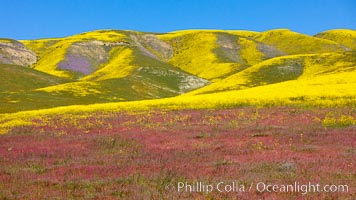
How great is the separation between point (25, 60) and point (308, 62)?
12058cm

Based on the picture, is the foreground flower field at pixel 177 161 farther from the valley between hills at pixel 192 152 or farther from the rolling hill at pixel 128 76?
the rolling hill at pixel 128 76

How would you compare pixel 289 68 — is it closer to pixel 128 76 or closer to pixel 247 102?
pixel 128 76

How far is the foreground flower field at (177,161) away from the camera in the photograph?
12758 mm

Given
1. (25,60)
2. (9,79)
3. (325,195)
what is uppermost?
(25,60)

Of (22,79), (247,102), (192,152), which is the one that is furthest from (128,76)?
(192,152)

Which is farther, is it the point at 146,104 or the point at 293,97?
the point at 146,104

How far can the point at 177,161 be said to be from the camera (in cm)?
1783

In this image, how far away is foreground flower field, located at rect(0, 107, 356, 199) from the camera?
12758mm

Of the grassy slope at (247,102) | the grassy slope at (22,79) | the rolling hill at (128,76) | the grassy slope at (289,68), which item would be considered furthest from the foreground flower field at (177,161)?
the grassy slope at (22,79)

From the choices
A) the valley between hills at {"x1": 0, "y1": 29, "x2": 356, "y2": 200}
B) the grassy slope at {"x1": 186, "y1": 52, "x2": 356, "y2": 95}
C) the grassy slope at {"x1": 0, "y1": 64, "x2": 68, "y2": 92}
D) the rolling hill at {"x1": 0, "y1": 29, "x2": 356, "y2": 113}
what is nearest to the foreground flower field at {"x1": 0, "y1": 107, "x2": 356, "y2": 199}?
the valley between hills at {"x1": 0, "y1": 29, "x2": 356, "y2": 200}

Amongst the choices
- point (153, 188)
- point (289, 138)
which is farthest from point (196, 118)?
point (153, 188)

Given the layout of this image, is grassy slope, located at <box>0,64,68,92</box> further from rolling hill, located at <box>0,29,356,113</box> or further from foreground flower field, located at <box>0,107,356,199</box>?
foreground flower field, located at <box>0,107,356,199</box>

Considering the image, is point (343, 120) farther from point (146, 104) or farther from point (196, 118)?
point (146, 104)

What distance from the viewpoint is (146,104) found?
2361 inches
